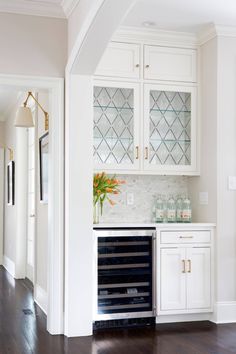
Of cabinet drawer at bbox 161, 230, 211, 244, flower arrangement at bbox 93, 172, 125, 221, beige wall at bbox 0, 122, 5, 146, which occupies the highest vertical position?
beige wall at bbox 0, 122, 5, 146

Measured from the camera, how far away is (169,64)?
5.40 m

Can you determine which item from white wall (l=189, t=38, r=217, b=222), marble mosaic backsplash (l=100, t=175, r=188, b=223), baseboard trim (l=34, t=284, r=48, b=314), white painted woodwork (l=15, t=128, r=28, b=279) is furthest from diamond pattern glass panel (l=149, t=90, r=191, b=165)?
white painted woodwork (l=15, t=128, r=28, b=279)

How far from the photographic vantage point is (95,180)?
5.07 m

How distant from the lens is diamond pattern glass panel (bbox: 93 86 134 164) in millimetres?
5203

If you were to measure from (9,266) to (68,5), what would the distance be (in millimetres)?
5404

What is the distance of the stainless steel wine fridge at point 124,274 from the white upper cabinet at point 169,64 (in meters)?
1.56

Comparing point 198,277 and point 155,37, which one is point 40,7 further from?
point 198,277

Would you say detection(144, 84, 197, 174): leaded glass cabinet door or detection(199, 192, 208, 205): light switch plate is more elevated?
detection(144, 84, 197, 174): leaded glass cabinet door

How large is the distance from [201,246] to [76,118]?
5.57 feet

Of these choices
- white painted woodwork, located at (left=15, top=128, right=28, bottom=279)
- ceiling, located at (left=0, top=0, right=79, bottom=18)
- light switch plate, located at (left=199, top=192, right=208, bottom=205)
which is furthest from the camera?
white painted woodwork, located at (left=15, top=128, right=28, bottom=279)

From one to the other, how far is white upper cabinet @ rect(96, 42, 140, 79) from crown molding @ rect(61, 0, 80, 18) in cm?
66

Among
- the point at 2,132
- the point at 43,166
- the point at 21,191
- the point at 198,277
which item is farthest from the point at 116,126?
the point at 2,132

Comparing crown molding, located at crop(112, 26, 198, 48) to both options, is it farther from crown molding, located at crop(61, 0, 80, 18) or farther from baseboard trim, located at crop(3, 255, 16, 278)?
baseboard trim, located at crop(3, 255, 16, 278)

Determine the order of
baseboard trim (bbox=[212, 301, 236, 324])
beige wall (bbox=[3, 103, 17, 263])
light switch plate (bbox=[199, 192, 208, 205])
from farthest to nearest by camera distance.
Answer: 1. beige wall (bbox=[3, 103, 17, 263])
2. light switch plate (bbox=[199, 192, 208, 205])
3. baseboard trim (bbox=[212, 301, 236, 324])
